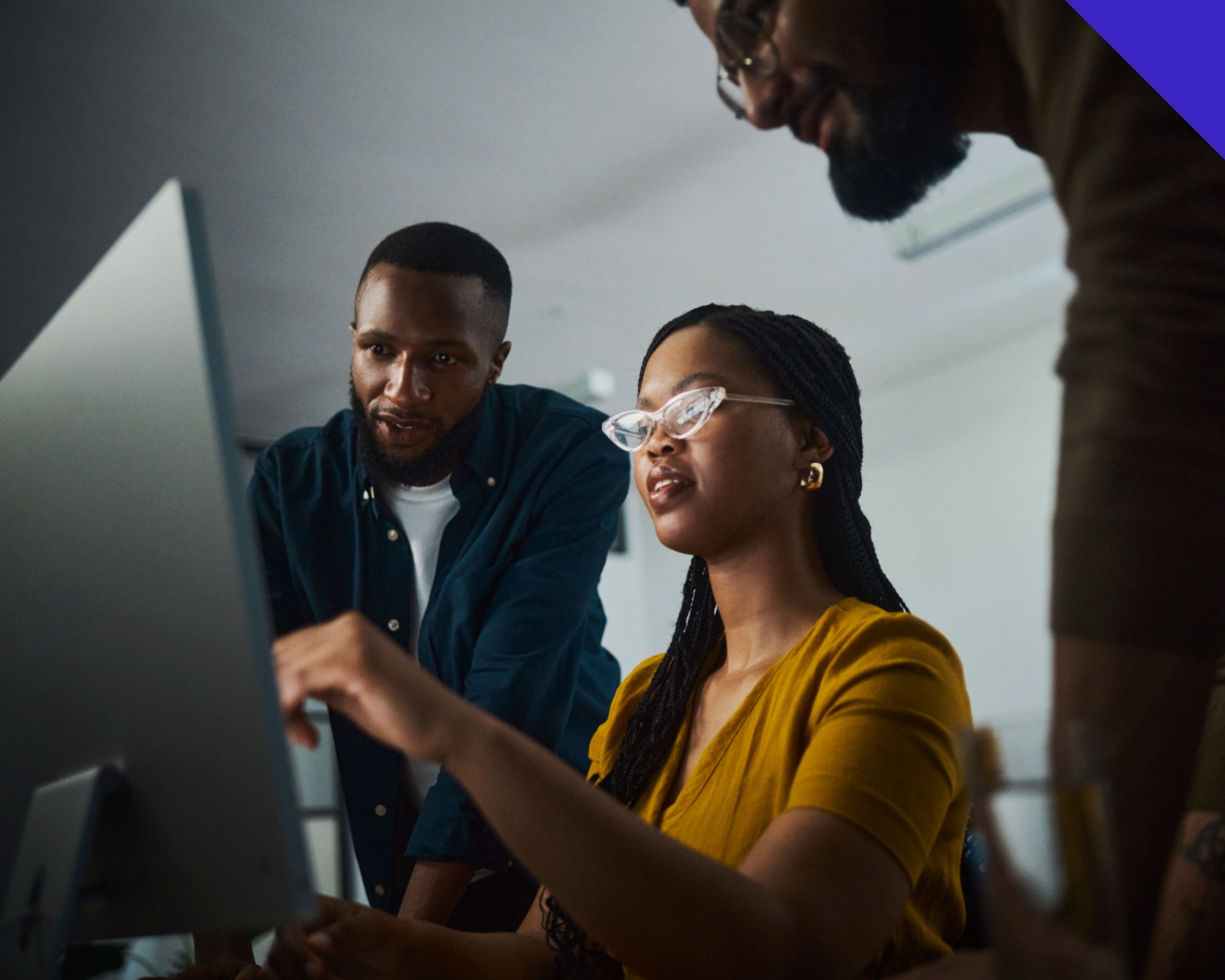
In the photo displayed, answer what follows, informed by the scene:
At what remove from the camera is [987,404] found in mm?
4113

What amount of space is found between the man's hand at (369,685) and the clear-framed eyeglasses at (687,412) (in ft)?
1.89

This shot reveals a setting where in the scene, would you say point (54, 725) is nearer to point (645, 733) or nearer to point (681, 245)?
point (645, 733)

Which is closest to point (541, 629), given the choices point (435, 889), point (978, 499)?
point (435, 889)

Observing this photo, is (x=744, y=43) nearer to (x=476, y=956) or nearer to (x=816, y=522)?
(x=816, y=522)

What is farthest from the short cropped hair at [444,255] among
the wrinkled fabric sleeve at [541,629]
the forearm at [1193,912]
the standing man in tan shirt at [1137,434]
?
the forearm at [1193,912]

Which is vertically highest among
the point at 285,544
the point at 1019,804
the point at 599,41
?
the point at 599,41

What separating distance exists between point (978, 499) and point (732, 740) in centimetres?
341

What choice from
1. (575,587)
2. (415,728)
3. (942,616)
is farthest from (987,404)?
(415,728)

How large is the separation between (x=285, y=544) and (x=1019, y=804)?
1027 mm

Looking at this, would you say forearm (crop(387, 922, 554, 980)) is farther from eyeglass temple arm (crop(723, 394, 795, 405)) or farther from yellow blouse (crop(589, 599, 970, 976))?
eyeglass temple arm (crop(723, 394, 795, 405))

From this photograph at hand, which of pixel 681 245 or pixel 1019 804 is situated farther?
pixel 681 245

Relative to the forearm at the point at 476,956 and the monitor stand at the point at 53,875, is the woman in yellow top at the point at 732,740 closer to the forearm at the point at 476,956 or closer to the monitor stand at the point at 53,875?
the forearm at the point at 476,956

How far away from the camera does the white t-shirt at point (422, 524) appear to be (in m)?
1.32

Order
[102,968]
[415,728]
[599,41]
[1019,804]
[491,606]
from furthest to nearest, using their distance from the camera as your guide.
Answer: [599,41] < [491,606] < [102,968] < [415,728] < [1019,804]
